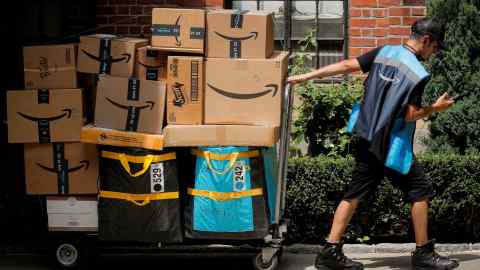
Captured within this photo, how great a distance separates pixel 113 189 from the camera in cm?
593

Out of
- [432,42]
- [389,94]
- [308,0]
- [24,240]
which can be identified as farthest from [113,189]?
[308,0]

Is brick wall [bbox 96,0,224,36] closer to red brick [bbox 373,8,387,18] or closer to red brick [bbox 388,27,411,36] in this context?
red brick [bbox 373,8,387,18]

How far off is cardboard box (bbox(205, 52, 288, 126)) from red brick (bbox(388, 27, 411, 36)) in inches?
83.3

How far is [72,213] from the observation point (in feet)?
20.3

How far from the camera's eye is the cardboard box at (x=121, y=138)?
228 inches

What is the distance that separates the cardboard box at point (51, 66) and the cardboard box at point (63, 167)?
44cm

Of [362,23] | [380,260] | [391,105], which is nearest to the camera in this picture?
[391,105]

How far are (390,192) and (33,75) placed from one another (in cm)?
284

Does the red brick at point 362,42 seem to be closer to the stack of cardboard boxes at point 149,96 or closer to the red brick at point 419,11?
the red brick at point 419,11

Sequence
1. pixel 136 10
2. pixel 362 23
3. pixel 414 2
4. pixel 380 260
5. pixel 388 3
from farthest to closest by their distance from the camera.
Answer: pixel 136 10
pixel 362 23
pixel 388 3
pixel 414 2
pixel 380 260

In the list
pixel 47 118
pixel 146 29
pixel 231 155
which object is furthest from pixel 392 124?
pixel 146 29

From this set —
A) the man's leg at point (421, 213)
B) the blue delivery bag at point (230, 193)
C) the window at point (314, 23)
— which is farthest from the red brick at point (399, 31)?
the blue delivery bag at point (230, 193)

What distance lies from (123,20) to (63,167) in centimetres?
215

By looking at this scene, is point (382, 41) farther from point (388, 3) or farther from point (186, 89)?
point (186, 89)
